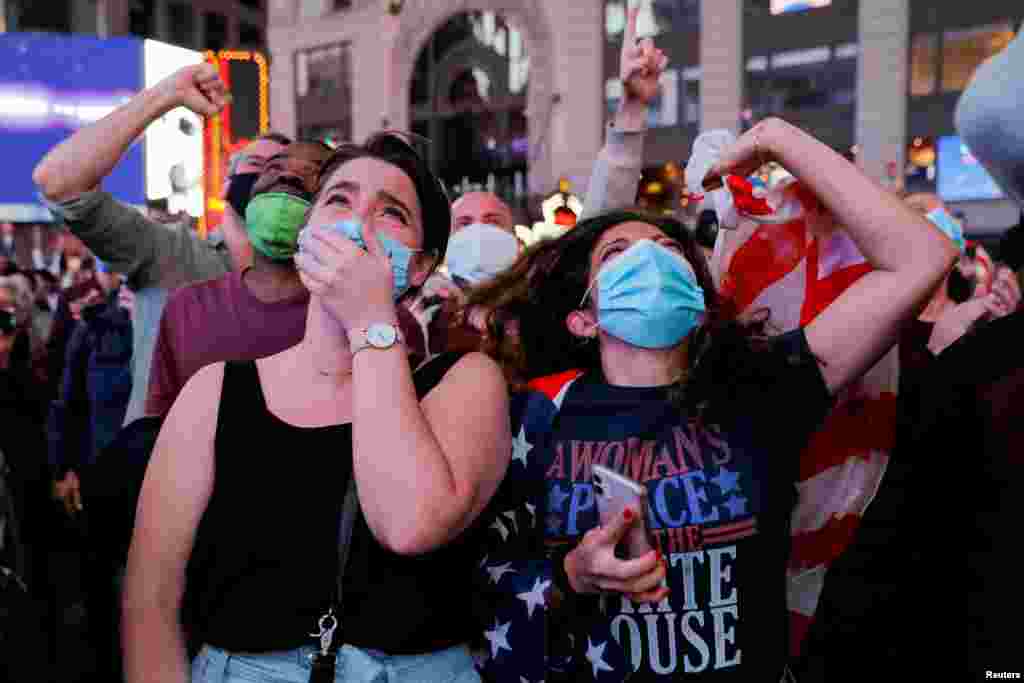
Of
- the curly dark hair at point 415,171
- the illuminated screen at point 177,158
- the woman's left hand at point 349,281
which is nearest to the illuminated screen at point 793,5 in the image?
the illuminated screen at point 177,158

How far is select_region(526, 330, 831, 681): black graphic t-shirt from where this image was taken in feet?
6.32

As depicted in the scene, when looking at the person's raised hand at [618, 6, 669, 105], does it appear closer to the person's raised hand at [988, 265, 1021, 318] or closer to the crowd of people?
the crowd of people

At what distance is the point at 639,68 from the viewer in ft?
9.59

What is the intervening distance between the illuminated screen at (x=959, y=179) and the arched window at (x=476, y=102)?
12.7 meters

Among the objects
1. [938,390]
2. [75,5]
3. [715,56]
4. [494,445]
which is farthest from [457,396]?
[75,5]

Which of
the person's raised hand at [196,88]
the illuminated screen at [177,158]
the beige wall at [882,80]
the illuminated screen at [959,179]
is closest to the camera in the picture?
the person's raised hand at [196,88]

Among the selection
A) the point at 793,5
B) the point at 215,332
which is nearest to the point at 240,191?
the point at 215,332

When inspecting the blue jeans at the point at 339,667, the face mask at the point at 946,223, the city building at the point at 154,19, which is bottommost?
the blue jeans at the point at 339,667

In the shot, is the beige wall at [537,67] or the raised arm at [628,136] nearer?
the raised arm at [628,136]

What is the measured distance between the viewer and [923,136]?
72.8 ft

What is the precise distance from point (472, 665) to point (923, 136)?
2341cm

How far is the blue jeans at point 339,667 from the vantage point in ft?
5.59

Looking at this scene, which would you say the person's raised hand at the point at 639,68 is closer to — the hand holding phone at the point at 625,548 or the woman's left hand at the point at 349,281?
the woman's left hand at the point at 349,281

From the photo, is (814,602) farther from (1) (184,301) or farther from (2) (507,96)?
(2) (507,96)
